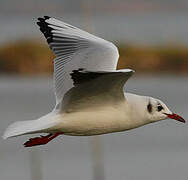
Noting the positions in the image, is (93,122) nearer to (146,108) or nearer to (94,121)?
(94,121)

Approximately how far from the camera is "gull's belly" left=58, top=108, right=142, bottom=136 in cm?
746

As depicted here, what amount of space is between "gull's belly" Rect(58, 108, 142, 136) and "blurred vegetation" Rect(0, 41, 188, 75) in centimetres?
972

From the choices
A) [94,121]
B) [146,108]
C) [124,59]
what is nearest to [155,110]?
[146,108]

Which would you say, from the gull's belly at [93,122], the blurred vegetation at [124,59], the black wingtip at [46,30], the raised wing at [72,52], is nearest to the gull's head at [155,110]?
the gull's belly at [93,122]

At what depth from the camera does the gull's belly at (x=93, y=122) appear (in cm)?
746

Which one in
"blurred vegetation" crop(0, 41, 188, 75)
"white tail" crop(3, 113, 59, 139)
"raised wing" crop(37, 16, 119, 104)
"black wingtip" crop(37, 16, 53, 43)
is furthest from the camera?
"blurred vegetation" crop(0, 41, 188, 75)

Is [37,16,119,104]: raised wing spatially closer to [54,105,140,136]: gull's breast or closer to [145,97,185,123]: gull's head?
[54,105,140,136]: gull's breast

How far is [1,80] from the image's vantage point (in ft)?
61.8

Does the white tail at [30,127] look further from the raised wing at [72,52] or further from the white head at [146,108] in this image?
the white head at [146,108]

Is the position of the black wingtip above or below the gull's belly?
above

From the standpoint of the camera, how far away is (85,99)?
293 inches

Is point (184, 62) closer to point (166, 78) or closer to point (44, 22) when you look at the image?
point (166, 78)

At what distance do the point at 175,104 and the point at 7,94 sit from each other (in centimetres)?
333

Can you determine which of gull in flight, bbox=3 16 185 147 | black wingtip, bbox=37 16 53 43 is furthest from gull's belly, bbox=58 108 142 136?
black wingtip, bbox=37 16 53 43
